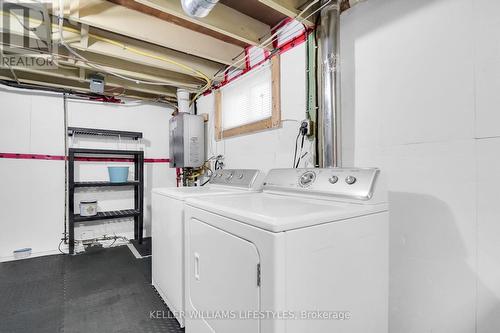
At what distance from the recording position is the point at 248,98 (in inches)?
97.0

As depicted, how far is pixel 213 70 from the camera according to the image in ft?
9.37

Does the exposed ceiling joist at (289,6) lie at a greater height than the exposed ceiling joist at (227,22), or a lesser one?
lesser

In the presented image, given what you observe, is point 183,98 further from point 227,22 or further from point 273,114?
point 273,114

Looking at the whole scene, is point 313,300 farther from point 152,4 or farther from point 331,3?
point 152,4

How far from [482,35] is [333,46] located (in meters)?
0.68

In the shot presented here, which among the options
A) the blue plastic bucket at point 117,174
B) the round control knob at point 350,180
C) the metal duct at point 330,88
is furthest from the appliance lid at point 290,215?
the blue plastic bucket at point 117,174

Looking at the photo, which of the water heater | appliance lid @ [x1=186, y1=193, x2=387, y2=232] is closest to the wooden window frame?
the water heater

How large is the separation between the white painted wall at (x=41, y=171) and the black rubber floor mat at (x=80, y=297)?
1.35ft

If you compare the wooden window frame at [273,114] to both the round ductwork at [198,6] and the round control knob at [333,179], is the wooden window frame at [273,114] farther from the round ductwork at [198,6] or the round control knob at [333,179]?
the round control knob at [333,179]

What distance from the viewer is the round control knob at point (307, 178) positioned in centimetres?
131

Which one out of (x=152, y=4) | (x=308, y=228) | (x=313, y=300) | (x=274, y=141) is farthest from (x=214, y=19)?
(x=313, y=300)

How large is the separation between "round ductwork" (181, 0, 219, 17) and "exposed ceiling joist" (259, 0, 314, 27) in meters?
0.35

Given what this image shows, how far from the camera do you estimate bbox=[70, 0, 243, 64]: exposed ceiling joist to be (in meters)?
1.77

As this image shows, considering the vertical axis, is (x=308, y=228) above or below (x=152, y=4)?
below
